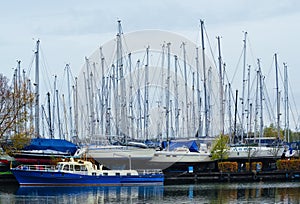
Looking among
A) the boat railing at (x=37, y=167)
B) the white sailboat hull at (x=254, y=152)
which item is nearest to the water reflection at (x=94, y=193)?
the boat railing at (x=37, y=167)

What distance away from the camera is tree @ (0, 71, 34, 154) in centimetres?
6128

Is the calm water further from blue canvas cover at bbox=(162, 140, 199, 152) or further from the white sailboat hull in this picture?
blue canvas cover at bbox=(162, 140, 199, 152)

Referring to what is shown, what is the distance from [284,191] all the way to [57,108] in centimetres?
4669

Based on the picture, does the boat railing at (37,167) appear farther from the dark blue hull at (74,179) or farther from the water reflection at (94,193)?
the water reflection at (94,193)

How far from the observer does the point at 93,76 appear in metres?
93.6

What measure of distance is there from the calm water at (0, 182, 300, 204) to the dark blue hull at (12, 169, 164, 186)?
1382 mm

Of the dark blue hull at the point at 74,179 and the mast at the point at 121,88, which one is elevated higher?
the mast at the point at 121,88

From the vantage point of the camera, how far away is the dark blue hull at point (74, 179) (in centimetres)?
6359

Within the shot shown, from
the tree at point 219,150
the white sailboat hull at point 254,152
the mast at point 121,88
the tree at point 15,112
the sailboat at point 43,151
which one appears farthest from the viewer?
the white sailboat hull at point 254,152

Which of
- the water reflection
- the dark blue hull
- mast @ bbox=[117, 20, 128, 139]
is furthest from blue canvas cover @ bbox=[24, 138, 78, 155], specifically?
the water reflection

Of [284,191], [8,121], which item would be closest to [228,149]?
[284,191]

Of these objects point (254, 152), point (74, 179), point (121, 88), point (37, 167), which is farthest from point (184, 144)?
point (37, 167)

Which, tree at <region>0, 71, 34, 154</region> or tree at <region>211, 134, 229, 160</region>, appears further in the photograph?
tree at <region>211, 134, 229, 160</region>

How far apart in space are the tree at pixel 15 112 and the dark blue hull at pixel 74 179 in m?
2.99
